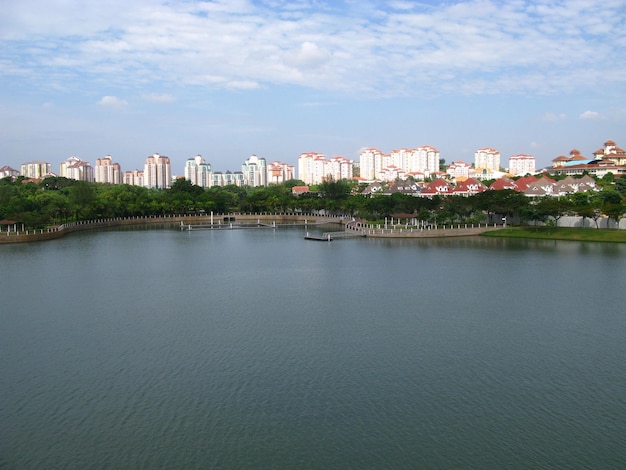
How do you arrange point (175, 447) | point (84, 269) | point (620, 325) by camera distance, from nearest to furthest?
point (175, 447) < point (620, 325) < point (84, 269)

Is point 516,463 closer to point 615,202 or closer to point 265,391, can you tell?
point 265,391

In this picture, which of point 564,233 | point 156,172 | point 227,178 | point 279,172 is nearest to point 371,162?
point 279,172

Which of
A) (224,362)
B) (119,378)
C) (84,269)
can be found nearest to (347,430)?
(224,362)

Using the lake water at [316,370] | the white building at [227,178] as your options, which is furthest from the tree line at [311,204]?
the white building at [227,178]

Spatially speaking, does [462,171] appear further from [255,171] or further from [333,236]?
[333,236]

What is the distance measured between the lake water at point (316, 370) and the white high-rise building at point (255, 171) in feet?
290

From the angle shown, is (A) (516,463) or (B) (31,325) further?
(B) (31,325)

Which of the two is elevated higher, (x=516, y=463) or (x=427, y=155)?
(x=427, y=155)

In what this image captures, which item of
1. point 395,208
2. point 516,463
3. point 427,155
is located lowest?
point 516,463

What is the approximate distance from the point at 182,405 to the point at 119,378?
174cm

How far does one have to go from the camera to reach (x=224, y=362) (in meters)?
10.7

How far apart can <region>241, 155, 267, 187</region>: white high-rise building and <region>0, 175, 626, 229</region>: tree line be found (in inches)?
1707

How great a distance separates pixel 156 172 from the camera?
342ft

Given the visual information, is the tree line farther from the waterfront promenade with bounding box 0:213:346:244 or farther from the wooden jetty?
the wooden jetty
